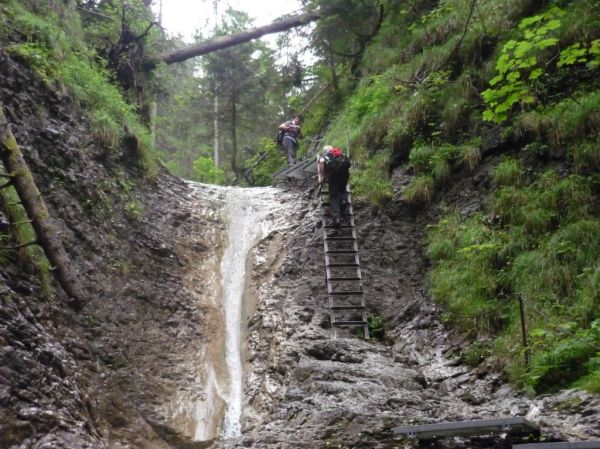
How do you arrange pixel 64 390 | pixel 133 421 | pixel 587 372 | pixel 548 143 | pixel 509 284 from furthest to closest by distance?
pixel 548 143 < pixel 509 284 < pixel 133 421 < pixel 64 390 < pixel 587 372

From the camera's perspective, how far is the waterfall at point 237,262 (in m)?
7.84

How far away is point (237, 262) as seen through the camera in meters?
10.9

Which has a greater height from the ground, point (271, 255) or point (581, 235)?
point (271, 255)

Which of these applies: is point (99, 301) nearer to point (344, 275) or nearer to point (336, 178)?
point (344, 275)

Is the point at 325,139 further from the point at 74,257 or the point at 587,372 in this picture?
the point at 587,372

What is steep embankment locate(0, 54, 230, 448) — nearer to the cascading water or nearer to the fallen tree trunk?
the cascading water

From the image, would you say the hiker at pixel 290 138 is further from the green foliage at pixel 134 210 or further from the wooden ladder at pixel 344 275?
the green foliage at pixel 134 210

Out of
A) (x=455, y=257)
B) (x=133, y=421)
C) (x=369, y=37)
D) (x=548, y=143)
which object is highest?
(x=369, y=37)

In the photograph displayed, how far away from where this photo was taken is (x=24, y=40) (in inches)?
385

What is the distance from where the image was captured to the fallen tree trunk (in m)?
17.4

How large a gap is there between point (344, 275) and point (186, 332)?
2844 mm

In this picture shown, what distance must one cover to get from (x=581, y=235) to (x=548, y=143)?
2.14m

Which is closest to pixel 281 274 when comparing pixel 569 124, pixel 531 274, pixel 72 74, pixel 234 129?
pixel 531 274

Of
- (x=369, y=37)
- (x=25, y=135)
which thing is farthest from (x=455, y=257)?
(x=369, y=37)
